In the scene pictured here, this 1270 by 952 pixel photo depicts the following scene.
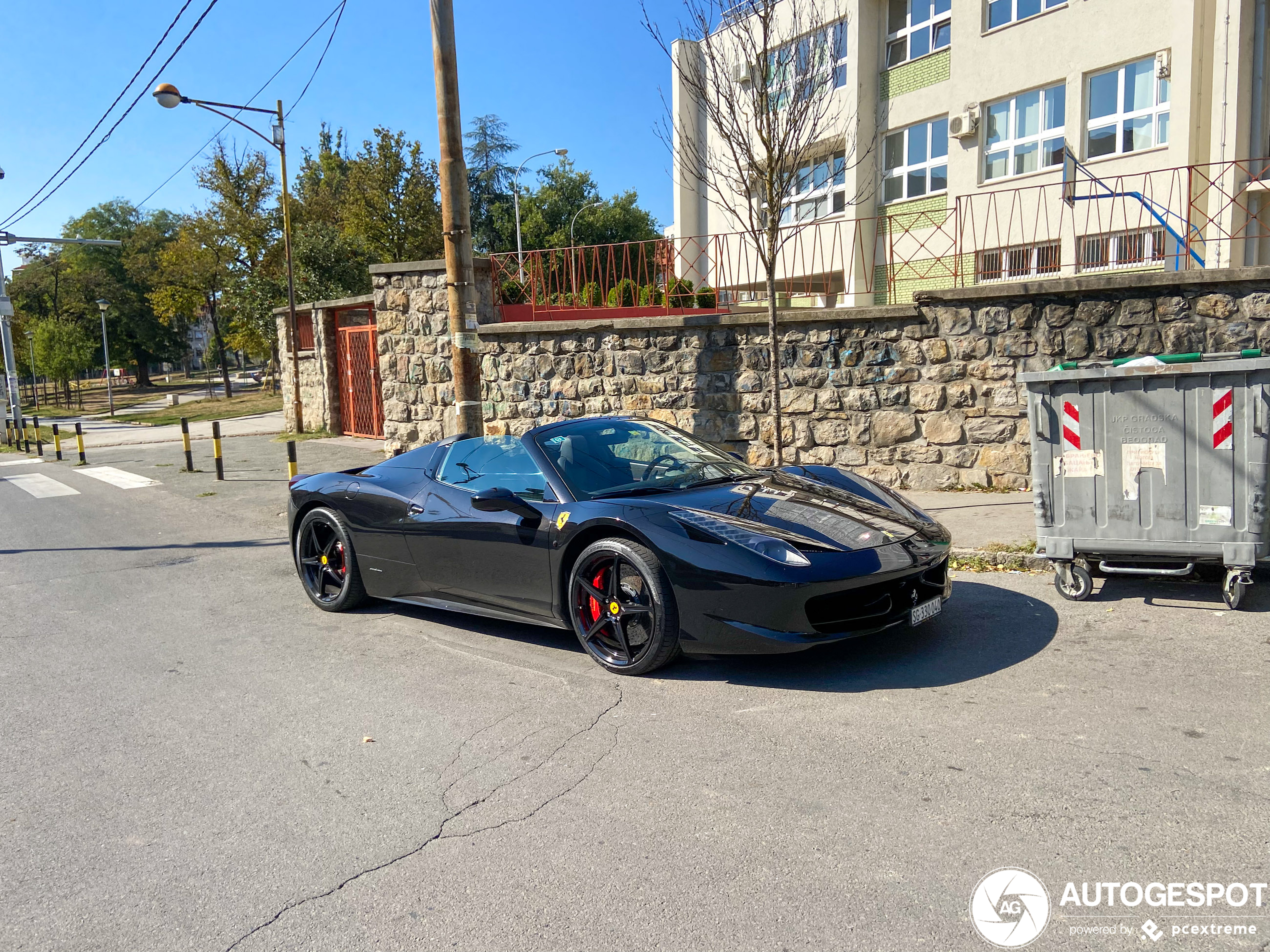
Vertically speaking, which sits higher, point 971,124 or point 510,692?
point 971,124

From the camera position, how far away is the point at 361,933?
8.59 feet

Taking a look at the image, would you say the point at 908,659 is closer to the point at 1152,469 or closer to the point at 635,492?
the point at 635,492

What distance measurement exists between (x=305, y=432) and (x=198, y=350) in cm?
13097

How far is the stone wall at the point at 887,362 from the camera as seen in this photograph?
8.02 meters

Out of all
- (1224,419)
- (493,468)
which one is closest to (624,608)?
(493,468)

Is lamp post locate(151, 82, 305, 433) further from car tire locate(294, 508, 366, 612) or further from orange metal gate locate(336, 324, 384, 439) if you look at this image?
car tire locate(294, 508, 366, 612)

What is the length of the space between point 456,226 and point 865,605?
5.73m

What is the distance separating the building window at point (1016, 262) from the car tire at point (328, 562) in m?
13.0

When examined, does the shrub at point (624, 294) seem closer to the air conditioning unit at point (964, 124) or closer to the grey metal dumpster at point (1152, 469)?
the air conditioning unit at point (964, 124)

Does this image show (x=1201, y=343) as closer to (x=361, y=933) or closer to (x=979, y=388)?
(x=979, y=388)

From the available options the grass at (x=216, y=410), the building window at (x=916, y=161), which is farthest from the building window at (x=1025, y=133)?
the grass at (x=216, y=410)

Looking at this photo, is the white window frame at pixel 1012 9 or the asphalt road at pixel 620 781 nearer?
the asphalt road at pixel 620 781

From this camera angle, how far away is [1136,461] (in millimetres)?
5383

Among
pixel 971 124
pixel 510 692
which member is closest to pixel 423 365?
pixel 510 692
